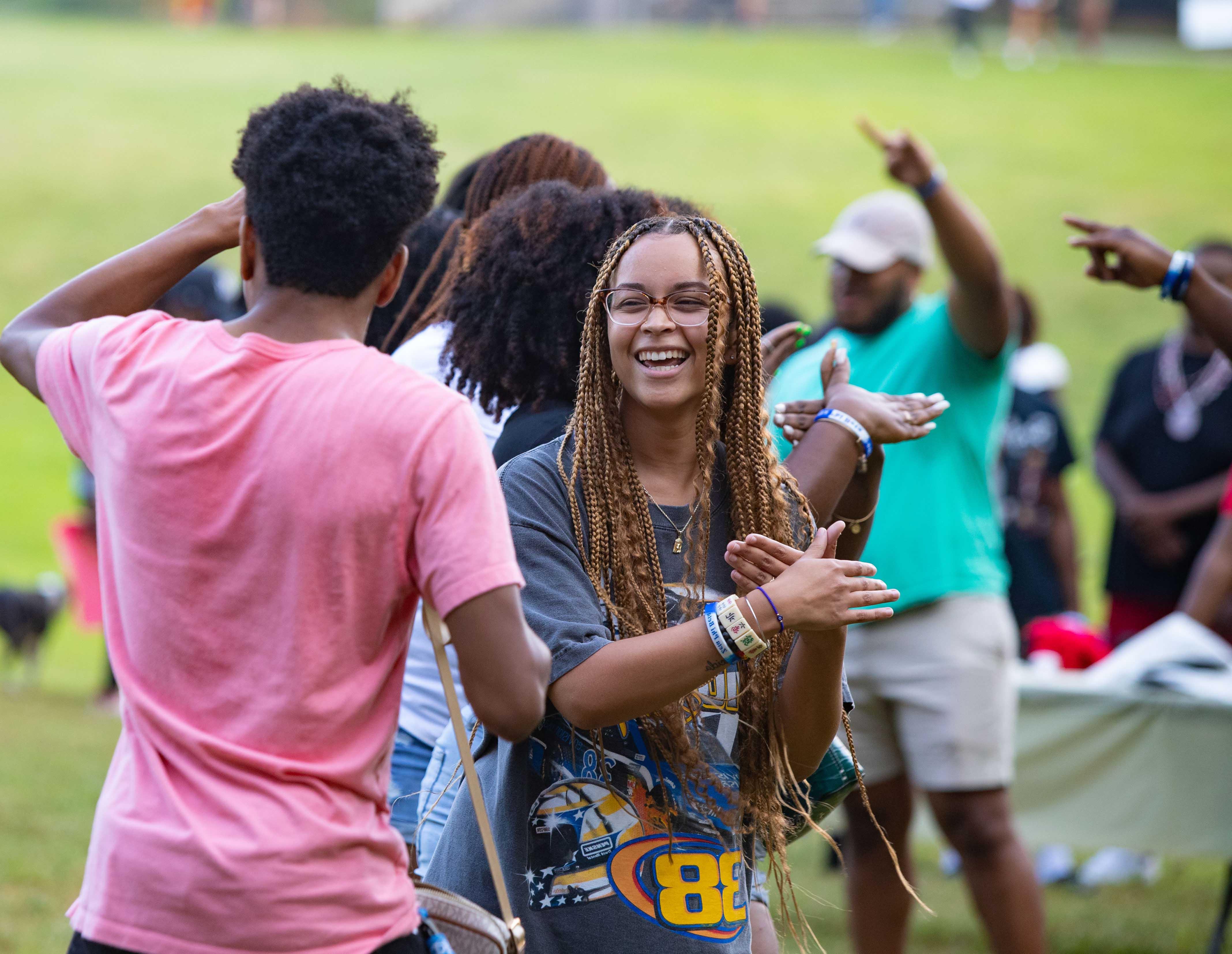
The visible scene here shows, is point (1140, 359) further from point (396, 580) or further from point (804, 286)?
point (804, 286)

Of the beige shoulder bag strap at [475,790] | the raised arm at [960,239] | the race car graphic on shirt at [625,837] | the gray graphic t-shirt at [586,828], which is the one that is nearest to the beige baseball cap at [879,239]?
the raised arm at [960,239]

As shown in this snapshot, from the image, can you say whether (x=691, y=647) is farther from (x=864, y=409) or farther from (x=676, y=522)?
(x=864, y=409)

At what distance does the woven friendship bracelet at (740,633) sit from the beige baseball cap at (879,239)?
2726 mm

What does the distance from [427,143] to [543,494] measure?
610mm

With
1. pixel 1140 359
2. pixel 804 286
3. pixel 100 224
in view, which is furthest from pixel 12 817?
pixel 100 224

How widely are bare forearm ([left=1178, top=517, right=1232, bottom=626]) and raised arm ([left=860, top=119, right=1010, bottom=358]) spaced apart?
147 centimetres

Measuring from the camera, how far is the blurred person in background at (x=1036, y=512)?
6.68 metres

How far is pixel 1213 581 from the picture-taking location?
4.97 meters

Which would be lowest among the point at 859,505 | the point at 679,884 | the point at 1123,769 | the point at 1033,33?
the point at 1123,769

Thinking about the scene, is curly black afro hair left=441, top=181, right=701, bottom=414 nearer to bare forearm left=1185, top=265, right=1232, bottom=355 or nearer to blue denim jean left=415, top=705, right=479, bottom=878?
blue denim jean left=415, top=705, right=479, bottom=878

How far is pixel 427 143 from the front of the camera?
180cm

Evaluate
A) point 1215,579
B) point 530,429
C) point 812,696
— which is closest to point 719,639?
point 812,696

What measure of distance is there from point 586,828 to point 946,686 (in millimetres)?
2320

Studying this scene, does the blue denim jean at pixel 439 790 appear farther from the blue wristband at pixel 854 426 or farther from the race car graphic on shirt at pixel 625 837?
the blue wristband at pixel 854 426
